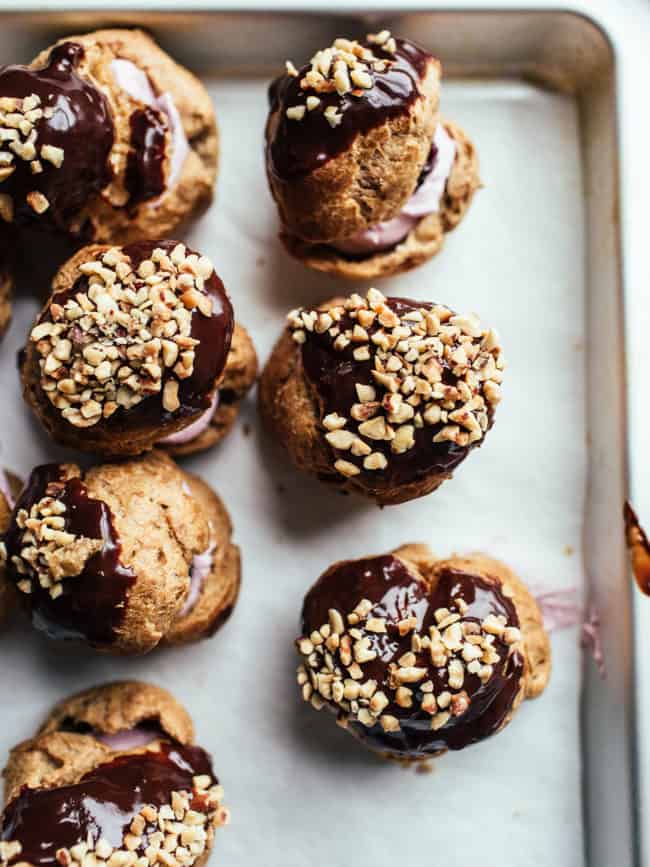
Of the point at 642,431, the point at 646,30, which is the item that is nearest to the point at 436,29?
the point at 646,30

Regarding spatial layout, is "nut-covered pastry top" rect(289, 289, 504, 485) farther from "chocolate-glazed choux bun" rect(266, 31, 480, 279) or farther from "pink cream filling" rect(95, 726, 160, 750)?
"pink cream filling" rect(95, 726, 160, 750)

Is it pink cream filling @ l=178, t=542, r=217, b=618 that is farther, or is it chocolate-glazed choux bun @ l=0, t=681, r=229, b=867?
pink cream filling @ l=178, t=542, r=217, b=618

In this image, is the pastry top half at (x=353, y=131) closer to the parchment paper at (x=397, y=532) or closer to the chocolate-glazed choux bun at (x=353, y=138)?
the chocolate-glazed choux bun at (x=353, y=138)

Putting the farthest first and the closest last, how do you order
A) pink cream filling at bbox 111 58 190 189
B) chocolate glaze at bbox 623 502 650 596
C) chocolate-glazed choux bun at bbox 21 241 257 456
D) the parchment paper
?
the parchment paper
chocolate glaze at bbox 623 502 650 596
pink cream filling at bbox 111 58 190 189
chocolate-glazed choux bun at bbox 21 241 257 456

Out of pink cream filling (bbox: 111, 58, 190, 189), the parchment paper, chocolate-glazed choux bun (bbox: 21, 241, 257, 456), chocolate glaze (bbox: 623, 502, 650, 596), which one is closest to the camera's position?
chocolate-glazed choux bun (bbox: 21, 241, 257, 456)

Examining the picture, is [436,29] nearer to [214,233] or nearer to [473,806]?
[214,233]

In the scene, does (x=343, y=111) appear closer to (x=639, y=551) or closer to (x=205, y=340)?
(x=205, y=340)

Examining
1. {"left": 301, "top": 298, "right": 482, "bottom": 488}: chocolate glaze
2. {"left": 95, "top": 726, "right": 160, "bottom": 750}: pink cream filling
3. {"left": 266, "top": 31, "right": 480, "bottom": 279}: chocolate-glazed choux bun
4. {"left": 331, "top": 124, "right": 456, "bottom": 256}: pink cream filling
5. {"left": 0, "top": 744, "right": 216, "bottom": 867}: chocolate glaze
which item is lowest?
{"left": 95, "top": 726, "right": 160, "bottom": 750}: pink cream filling

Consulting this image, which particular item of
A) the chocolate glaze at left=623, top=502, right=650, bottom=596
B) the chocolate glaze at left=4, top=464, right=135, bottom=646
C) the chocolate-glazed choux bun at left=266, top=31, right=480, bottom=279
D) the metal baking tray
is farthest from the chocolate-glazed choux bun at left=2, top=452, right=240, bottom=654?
the chocolate glaze at left=623, top=502, right=650, bottom=596
